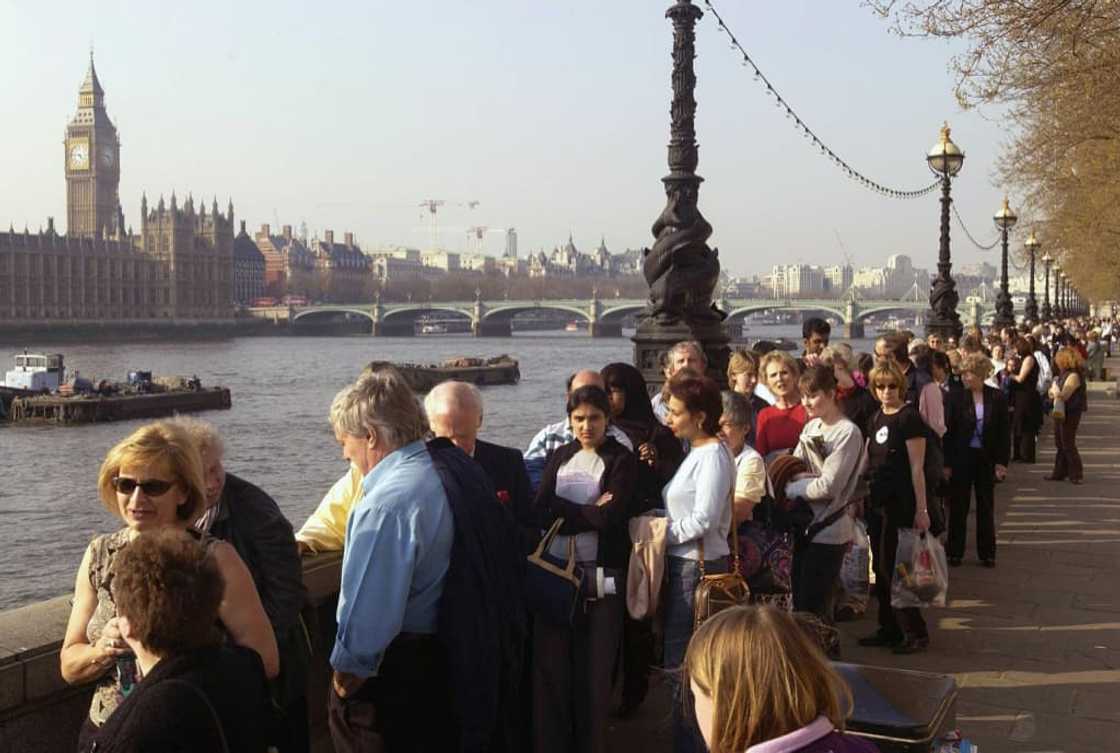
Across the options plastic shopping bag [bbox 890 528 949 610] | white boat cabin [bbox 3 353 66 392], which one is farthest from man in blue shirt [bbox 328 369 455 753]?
white boat cabin [bbox 3 353 66 392]

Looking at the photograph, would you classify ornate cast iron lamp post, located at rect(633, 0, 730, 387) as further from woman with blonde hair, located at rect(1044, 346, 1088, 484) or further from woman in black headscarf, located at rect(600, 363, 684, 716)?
woman with blonde hair, located at rect(1044, 346, 1088, 484)

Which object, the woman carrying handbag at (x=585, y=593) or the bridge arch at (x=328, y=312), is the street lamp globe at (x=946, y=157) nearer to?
the woman carrying handbag at (x=585, y=593)

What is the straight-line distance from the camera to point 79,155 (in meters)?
131

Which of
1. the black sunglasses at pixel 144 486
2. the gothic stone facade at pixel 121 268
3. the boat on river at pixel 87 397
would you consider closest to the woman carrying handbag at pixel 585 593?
the black sunglasses at pixel 144 486

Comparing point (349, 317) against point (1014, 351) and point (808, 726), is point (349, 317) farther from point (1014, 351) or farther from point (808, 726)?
point (808, 726)

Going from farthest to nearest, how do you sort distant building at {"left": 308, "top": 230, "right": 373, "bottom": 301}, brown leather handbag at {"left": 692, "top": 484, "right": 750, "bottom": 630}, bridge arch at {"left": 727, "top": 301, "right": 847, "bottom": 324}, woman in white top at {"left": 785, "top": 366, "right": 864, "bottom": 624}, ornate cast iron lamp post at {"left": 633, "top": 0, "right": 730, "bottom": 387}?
1. distant building at {"left": 308, "top": 230, "right": 373, "bottom": 301}
2. bridge arch at {"left": 727, "top": 301, "right": 847, "bottom": 324}
3. ornate cast iron lamp post at {"left": 633, "top": 0, "right": 730, "bottom": 387}
4. woman in white top at {"left": 785, "top": 366, "right": 864, "bottom": 624}
5. brown leather handbag at {"left": 692, "top": 484, "right": 750, "bottom": 630}

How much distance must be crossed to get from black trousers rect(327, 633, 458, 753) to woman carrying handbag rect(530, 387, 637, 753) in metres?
0.67

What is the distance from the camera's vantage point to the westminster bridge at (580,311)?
243 feet

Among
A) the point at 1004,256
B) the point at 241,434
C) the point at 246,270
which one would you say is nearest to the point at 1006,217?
the point at 1004,256

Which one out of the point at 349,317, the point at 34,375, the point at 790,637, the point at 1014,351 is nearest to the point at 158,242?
the point at 349,317

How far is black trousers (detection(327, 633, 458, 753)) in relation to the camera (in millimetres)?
2557

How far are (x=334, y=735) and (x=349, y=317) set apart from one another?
97018 millimetres

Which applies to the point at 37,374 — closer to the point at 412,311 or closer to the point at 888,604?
the point at 888,604

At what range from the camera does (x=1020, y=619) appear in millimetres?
5012
